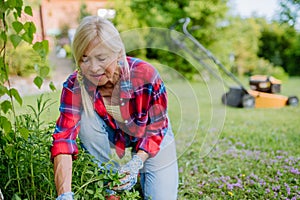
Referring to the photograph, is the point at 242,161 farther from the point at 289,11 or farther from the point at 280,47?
the point at 280,47

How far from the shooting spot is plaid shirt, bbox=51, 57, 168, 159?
1479 mm

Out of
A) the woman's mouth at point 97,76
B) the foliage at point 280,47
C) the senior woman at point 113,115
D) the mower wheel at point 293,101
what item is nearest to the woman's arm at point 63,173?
the senior woman at point 113,115

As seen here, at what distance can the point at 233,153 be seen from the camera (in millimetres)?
2598

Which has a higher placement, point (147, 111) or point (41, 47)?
point (41, 47)

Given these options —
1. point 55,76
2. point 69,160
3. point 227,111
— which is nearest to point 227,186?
point 69,160

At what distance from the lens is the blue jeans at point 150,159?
5.23ft

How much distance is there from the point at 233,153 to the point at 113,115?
125cm

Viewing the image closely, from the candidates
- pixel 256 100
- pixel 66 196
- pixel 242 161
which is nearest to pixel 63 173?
pixel 66 196

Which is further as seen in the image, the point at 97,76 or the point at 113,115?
the point at 113,115

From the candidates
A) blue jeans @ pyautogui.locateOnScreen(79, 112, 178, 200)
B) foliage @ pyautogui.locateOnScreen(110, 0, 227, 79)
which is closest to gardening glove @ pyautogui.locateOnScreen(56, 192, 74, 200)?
blue jeans @ pyautogui.locateOnScreen(79, 112, 178, 200)

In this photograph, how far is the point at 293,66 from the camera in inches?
402

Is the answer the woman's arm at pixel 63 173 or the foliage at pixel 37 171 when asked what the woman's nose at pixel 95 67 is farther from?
the woman's arm at pixel 63 173

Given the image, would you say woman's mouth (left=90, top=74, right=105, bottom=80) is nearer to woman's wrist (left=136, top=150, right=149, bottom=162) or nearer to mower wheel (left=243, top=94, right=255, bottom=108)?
woman's wrist (left=136, top=150, right=149, bottom=162)

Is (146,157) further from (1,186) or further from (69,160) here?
(1,186)
